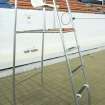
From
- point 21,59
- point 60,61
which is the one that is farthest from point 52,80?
point 60,61

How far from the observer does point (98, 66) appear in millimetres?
4379

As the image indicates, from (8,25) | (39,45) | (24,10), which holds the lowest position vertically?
(39,45)

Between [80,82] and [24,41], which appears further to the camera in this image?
[24,41]

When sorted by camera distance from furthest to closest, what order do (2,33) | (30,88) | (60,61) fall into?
(60,61) → (2,33) → (30,88)

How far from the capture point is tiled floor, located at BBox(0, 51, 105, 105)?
283 cm

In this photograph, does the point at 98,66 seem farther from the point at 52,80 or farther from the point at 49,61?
the point at 52,80

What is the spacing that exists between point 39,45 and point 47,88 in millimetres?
1257

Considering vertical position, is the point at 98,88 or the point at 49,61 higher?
the point at 49,61

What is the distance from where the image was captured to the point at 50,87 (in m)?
3.25

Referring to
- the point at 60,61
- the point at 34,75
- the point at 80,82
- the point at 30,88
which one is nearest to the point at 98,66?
the point at 60,61

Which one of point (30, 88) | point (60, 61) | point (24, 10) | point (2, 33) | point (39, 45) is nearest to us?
point (30, 88)

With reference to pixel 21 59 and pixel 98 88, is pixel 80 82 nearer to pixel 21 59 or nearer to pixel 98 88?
pixel 98 88

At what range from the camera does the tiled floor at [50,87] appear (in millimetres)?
2826

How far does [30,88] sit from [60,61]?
1.50 meters
